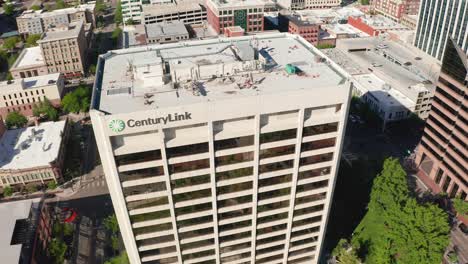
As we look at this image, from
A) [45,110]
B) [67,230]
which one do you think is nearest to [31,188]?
[67,230]

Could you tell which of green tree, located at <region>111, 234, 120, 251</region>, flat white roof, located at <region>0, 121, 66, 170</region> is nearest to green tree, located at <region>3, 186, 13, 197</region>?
flat white roof, located at <region>0, 121, 66, 170</region>

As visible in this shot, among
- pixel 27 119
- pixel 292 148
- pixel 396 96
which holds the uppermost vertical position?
pixel 292 148

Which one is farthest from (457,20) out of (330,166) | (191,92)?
(191,92)

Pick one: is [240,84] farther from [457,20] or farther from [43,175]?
[457,20]

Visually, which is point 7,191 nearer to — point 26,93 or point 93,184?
point 93,184

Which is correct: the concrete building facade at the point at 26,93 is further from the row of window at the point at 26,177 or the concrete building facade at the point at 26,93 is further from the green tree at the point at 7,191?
the green tree at the point at 7,191

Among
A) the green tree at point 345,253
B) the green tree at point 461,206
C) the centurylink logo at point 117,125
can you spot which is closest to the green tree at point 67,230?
the centurylink logo at point 117,125
